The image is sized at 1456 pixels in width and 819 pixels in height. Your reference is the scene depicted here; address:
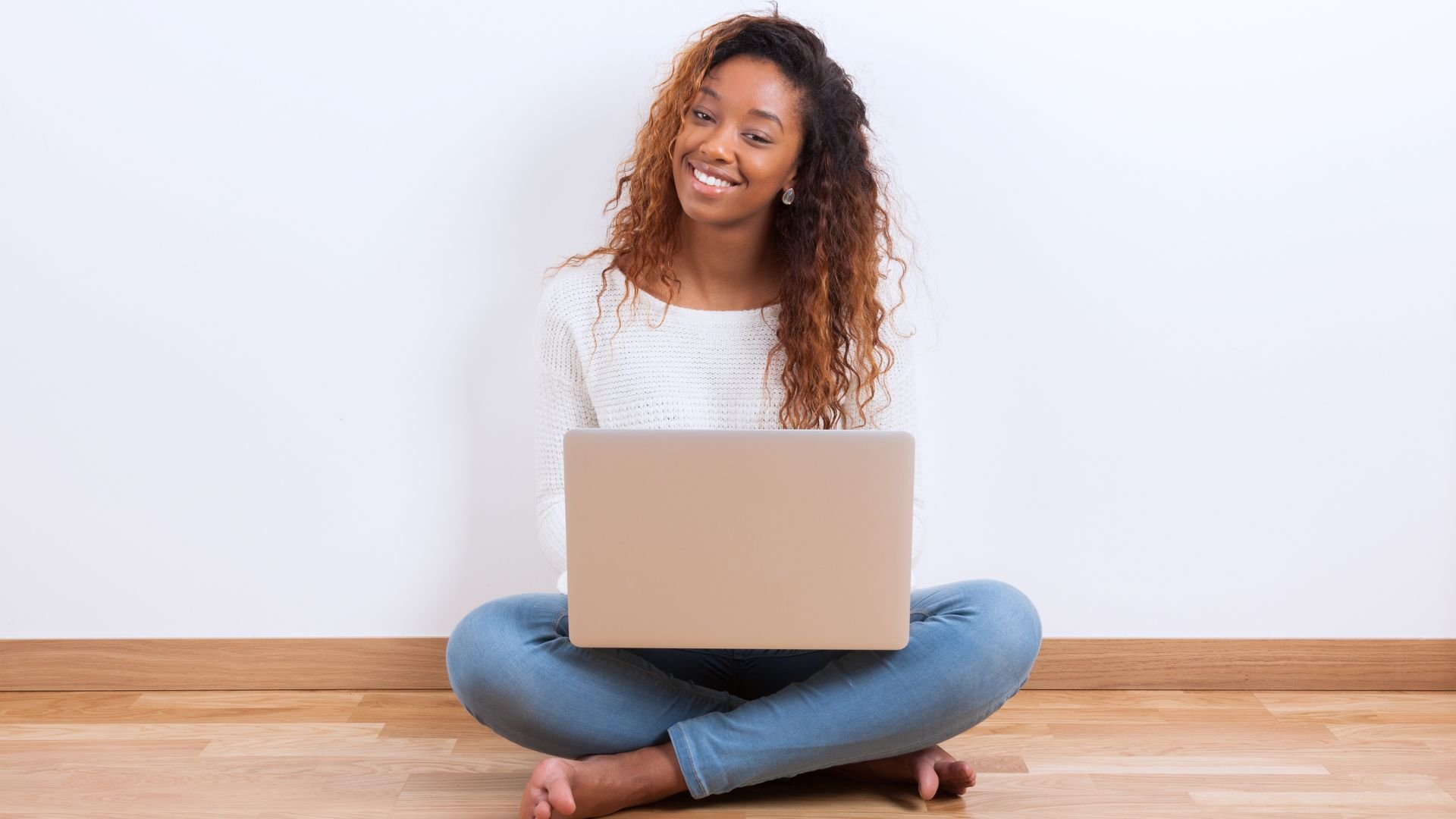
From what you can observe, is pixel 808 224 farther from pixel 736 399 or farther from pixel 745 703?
pixel 745 703

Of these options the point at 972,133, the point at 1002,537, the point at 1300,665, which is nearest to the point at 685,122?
the point at 972,133

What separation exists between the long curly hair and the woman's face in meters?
0.02

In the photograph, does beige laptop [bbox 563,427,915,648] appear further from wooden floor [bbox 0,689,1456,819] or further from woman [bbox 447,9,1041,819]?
wooden floor [bbox 0,689,1456,819]

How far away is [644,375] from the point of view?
1634 mm

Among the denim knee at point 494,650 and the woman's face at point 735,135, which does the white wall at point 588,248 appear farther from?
the denim knee at point 494,650

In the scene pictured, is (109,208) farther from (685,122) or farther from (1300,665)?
(1300,665)

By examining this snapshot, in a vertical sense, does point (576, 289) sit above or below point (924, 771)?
above

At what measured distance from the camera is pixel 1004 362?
1.85 m

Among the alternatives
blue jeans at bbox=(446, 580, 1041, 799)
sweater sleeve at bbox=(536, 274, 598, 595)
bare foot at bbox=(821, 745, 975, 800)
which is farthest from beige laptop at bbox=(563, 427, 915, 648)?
sweater sleeve at bbox=(536, 274, 598, 595)

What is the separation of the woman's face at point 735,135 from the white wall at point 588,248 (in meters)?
0.20

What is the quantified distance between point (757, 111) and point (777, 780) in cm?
86

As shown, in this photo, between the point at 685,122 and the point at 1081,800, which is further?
the point at 685,122

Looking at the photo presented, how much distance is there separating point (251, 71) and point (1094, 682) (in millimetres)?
1561

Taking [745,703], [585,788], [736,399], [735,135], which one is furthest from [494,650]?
[735,135]
